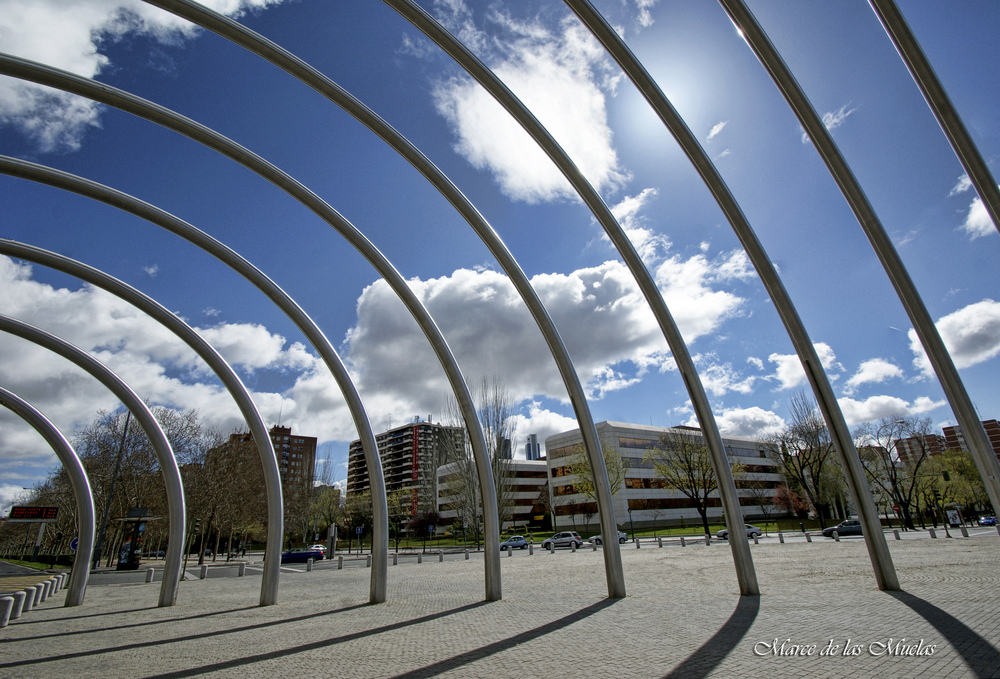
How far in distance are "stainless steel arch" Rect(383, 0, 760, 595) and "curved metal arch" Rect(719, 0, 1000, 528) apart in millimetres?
3103

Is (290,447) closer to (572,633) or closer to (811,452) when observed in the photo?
(811,452)

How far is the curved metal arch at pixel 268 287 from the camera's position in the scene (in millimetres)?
8133

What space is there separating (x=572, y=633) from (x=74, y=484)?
13.8m

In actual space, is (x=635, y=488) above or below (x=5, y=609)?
above

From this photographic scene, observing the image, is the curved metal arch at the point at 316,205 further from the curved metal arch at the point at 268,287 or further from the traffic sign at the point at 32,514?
the traffic sign at the point at 32,514

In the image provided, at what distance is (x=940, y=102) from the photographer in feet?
19.1

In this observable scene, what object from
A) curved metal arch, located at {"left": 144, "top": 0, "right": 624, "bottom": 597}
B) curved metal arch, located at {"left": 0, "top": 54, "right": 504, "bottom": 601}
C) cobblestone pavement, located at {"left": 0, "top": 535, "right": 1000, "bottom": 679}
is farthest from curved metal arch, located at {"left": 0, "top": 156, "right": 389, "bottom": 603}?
curved metal arch, located at {"left": 144, "top": 0, "right": 624, "bottom": 597}

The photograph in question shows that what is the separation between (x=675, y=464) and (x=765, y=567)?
→ 33.0 metres

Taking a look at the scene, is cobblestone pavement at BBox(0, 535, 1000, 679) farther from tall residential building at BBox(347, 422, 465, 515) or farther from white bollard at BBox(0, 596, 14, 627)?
tall residential building at BBox(347, 422, 465, 515)

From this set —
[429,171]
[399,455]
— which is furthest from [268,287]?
[399,455]

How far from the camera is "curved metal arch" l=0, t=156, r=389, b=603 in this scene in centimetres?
813

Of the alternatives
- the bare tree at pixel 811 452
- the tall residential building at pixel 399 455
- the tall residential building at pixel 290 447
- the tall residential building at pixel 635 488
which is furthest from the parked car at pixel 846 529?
the tall residential building at pixel 290 447

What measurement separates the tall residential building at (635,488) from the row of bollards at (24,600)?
46.5m

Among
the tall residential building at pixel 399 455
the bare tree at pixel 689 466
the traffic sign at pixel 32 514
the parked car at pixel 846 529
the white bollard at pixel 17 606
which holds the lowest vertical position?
the parked car at pixel 846 529
